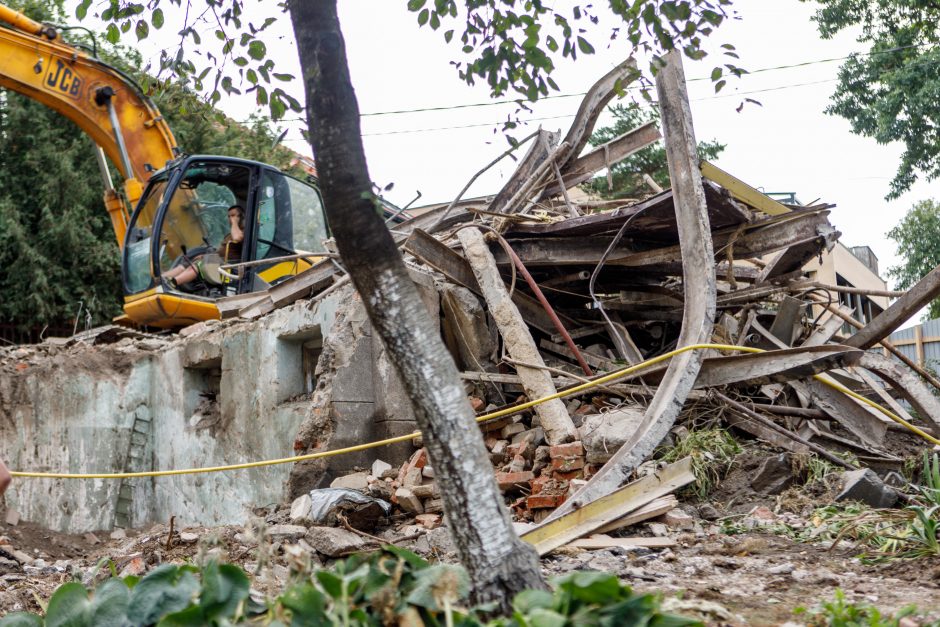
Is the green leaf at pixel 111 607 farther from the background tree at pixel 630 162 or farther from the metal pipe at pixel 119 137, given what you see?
the background tree at pixel 630 162

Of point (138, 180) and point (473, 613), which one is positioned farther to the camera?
point (138, 180)

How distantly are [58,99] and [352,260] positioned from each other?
30.5ft

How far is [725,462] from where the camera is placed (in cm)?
615

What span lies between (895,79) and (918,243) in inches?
465

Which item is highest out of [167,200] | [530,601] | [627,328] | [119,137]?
[119,137]

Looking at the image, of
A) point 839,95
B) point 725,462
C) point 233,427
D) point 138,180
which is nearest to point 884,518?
point 725,462

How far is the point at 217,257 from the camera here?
10.3 m

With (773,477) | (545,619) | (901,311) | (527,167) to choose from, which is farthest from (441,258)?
(545,619)

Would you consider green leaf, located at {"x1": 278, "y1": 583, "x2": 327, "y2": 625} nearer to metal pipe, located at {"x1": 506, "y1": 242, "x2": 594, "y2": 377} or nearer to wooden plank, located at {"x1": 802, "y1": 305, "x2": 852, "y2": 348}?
metal pipe, located at {"x1": 506, "y1": 242, "x2": 594, "y2": 377}

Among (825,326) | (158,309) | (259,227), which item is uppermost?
(259,227)

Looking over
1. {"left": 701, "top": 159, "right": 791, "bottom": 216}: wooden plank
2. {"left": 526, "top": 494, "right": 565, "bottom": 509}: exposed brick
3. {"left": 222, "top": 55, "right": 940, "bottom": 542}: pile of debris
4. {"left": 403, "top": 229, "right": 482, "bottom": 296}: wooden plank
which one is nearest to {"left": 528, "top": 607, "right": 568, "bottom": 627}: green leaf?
{"left": 222, "top": 55, "right": 940, "bottom": 542}: pile of debris

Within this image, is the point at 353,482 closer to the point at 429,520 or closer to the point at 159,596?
the point at 429,520

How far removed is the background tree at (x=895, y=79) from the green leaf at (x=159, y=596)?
599 inches

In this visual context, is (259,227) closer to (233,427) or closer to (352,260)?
(233,427)
